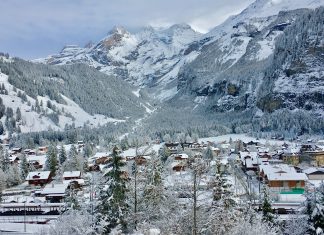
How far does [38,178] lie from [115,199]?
7565cm

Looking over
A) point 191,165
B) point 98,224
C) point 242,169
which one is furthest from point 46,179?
point 191,165

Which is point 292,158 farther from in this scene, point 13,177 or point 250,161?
point 13,177

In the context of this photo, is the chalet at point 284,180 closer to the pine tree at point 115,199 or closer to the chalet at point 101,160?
the chalet at point 101,160

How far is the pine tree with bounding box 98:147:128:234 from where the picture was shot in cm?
3241

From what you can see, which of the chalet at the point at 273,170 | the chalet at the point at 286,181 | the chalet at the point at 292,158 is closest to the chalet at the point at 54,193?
the chalet at the point at 273,170

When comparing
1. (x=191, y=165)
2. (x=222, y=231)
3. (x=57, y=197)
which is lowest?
(x=57, y=197)

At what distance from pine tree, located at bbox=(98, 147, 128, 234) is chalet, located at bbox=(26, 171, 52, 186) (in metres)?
73.6

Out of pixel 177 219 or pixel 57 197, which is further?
pixel 57 197

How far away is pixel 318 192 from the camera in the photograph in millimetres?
31938

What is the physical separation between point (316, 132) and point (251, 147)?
4802 cm

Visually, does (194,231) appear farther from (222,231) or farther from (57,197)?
(57,197)

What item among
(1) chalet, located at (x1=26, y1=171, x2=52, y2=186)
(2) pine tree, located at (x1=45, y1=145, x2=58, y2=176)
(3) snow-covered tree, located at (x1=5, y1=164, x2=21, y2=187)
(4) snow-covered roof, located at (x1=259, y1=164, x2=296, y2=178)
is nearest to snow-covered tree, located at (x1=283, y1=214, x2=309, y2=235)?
(4) snow-covered roof, located at (x1=259, y1=164, x2=296, y2=178)

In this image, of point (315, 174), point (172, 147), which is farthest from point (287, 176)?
point (172, 147)

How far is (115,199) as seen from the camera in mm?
32438
